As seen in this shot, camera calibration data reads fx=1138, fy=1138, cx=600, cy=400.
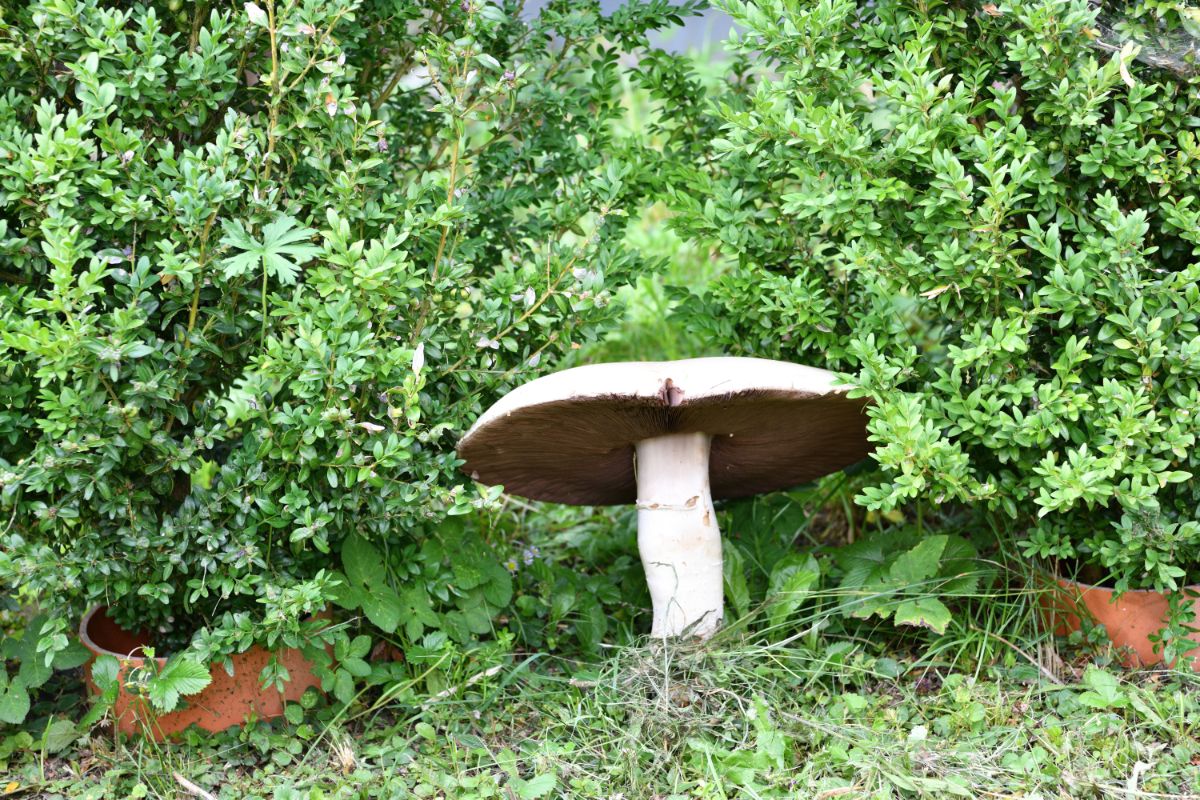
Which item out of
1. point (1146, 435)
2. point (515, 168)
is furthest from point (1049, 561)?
point (515, 168)

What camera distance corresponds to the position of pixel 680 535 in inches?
110

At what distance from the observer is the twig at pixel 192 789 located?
2426mm

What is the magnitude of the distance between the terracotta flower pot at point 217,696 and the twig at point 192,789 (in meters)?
0.14

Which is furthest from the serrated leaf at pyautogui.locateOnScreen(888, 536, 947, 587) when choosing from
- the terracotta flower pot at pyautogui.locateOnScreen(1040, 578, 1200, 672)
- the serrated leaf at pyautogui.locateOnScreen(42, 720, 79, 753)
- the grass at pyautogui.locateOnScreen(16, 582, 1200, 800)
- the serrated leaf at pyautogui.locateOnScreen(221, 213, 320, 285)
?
the serrated leaf at pyautogui.locateOnScreen(42, 720, 79, 753)

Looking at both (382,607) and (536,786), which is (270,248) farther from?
(536,786)

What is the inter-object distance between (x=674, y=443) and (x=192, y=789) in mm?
1341

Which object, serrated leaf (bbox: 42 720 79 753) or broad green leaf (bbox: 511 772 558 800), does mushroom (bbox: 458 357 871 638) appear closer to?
broad green leaf (bbox: 511 772 558 800)

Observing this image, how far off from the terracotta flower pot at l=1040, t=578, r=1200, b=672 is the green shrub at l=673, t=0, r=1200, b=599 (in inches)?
2.4

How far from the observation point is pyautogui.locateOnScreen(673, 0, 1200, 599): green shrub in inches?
94.9

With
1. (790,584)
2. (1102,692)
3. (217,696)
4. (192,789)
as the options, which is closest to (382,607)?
(217,696)

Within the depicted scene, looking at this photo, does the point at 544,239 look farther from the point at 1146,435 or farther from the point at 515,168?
the point at 1146,435

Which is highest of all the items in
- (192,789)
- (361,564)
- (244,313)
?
(244,313)

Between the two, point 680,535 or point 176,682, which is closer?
point 176,682

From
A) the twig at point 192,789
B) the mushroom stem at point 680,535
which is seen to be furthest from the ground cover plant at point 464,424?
the mushroom stem at point 680,535
